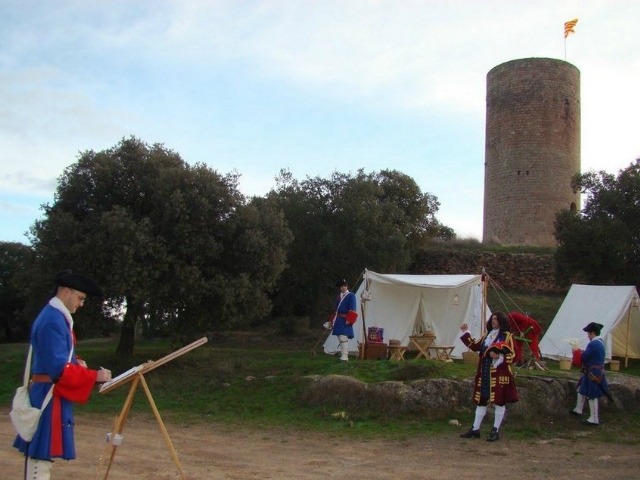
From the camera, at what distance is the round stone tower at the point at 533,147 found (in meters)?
29.3

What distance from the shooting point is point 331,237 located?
2131 cm

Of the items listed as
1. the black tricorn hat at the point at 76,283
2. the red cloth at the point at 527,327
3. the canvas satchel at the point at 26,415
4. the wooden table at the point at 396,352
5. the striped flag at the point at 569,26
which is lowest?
Answer: the wooden table at the point at 396,352

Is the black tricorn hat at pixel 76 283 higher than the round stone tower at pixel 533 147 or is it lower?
lower

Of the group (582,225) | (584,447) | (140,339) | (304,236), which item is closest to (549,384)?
(584,447)

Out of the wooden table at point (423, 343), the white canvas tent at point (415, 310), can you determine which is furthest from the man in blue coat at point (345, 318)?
the white canvas tent at point (415, 310)

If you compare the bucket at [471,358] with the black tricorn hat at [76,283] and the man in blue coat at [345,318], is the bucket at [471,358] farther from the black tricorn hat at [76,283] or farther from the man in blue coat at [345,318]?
the black tricorn hat at [76,283]

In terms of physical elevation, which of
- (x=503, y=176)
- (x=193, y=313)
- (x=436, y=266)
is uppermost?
(x=503, y=176)

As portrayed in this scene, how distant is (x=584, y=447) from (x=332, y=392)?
148 inches

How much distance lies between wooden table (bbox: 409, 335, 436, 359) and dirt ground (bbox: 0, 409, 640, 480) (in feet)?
15.2

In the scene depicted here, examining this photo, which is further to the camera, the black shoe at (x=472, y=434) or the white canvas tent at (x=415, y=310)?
the white canvas tent at (x=415, y=310)

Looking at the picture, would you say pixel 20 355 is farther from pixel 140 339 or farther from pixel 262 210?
pixel 262 210

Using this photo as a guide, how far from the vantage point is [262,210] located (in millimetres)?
14930

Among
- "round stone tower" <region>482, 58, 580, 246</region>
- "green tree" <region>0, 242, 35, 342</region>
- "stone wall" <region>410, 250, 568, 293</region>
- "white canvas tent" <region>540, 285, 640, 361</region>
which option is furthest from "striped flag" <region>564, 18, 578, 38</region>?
"green tree" <region>0, 242, 35, 342</region>

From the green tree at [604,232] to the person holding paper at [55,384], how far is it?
1650cm
